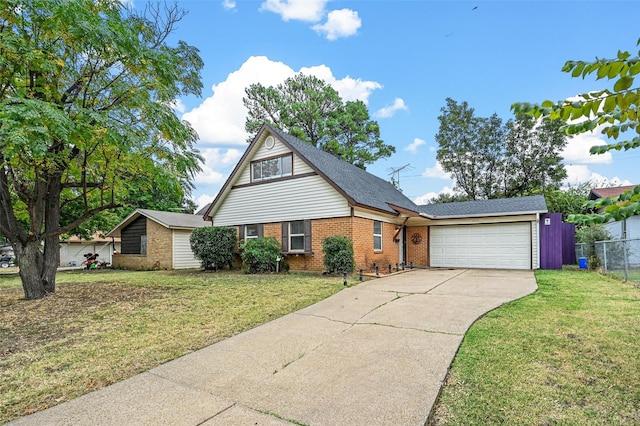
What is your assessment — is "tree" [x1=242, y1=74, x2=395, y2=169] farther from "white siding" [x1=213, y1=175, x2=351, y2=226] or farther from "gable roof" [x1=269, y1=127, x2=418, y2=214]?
"white siding" [x1=213, y1=175, x2=351, y2=226]

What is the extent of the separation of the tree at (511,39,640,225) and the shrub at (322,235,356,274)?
30.5 feet

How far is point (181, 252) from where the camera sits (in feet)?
60.5

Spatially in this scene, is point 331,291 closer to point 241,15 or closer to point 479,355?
point 479,355

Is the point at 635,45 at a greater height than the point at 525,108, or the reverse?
the point at 635,45

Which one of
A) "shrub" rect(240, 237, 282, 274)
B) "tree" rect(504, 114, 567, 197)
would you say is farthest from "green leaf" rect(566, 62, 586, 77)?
"tree" rect(504, 114, 567, 197)

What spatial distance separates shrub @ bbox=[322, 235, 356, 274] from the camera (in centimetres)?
1105

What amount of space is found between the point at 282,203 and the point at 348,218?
10.3 feet

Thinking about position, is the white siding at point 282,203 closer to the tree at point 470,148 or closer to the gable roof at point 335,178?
the gable roof at point 335,178

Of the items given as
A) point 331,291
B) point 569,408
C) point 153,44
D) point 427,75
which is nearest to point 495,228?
point 427,75

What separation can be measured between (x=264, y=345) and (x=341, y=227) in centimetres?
769

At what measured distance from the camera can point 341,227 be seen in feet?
38.8

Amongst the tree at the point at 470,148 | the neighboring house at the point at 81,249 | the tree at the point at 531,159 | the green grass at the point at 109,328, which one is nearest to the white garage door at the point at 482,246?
the green grass at the point at 109,328

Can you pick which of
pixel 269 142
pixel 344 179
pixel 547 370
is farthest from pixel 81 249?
pixel 547 370

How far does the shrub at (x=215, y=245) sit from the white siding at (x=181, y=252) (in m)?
4.18
